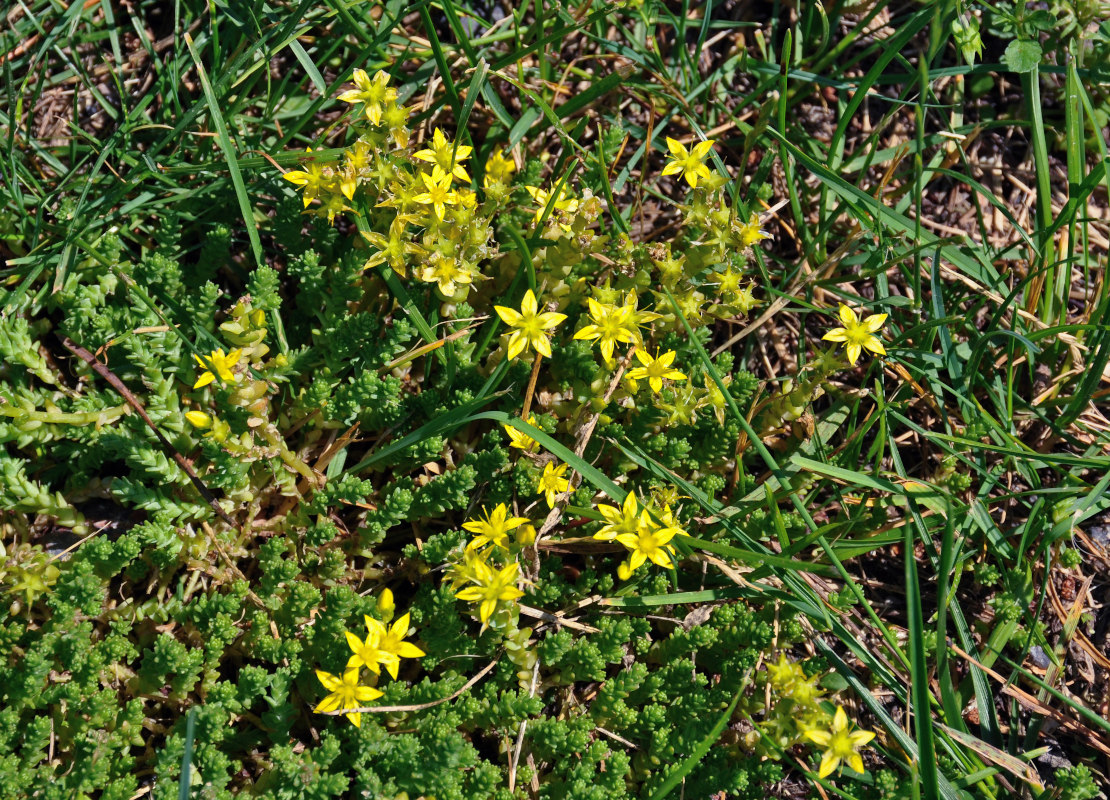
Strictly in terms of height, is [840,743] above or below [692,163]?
below

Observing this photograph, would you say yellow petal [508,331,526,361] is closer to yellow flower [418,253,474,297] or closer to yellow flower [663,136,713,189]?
yellow flower [418,253,474,297]

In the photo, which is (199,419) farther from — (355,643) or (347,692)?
(347,692)

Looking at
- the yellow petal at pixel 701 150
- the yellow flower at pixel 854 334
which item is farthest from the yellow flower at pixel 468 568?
the yellow petal at pixel 701 150

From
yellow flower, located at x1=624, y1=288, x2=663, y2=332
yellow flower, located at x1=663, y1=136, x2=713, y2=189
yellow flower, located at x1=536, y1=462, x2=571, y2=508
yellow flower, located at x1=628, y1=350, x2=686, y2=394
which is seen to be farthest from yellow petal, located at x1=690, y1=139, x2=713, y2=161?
yellow flower, located at x1=536, y1=462, x2=571, y2=508

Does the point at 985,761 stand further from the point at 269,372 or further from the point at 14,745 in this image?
the point at 14,745

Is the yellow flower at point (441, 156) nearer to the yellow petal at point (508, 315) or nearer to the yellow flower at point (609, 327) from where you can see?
the yellow petal at point (508, 315)

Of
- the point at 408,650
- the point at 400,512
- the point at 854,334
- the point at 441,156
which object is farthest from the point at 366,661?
the point at 854,334
